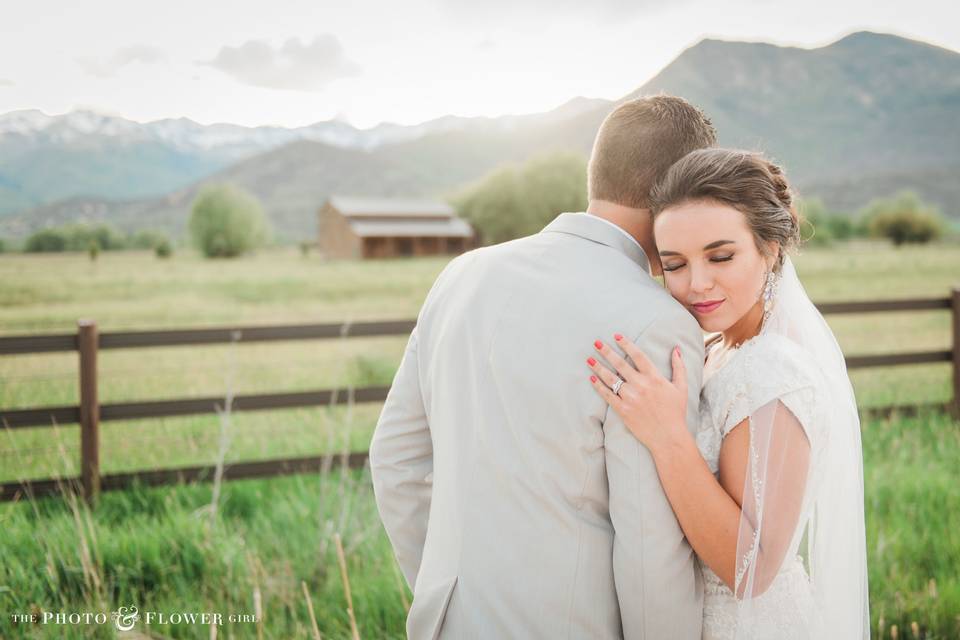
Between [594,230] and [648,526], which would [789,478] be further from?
[594,230]

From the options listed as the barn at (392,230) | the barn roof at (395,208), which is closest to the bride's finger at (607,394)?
the barn at (392,230)

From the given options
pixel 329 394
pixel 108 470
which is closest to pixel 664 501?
pixel 329 394

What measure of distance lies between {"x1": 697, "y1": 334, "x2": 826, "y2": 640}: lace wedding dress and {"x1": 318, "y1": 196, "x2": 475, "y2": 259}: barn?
61.3 metres

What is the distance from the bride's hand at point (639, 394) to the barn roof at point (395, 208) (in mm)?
68383

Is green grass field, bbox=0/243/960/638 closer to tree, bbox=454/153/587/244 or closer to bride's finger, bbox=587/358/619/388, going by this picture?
bride's finger, bbox=587/358/619/388

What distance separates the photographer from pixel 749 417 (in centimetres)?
186

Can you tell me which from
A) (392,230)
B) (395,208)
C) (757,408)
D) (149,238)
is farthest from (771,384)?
(395,208)

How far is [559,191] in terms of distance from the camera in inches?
2586

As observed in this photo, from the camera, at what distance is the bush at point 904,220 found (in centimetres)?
6072

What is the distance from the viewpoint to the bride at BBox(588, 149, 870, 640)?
66.2 inches

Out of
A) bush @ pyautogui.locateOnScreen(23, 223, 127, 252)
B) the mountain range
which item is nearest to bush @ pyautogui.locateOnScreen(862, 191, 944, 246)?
the mountain range

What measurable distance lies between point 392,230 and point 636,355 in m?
66.0

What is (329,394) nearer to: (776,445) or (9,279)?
(776,445)

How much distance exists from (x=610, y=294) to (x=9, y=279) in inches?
948
